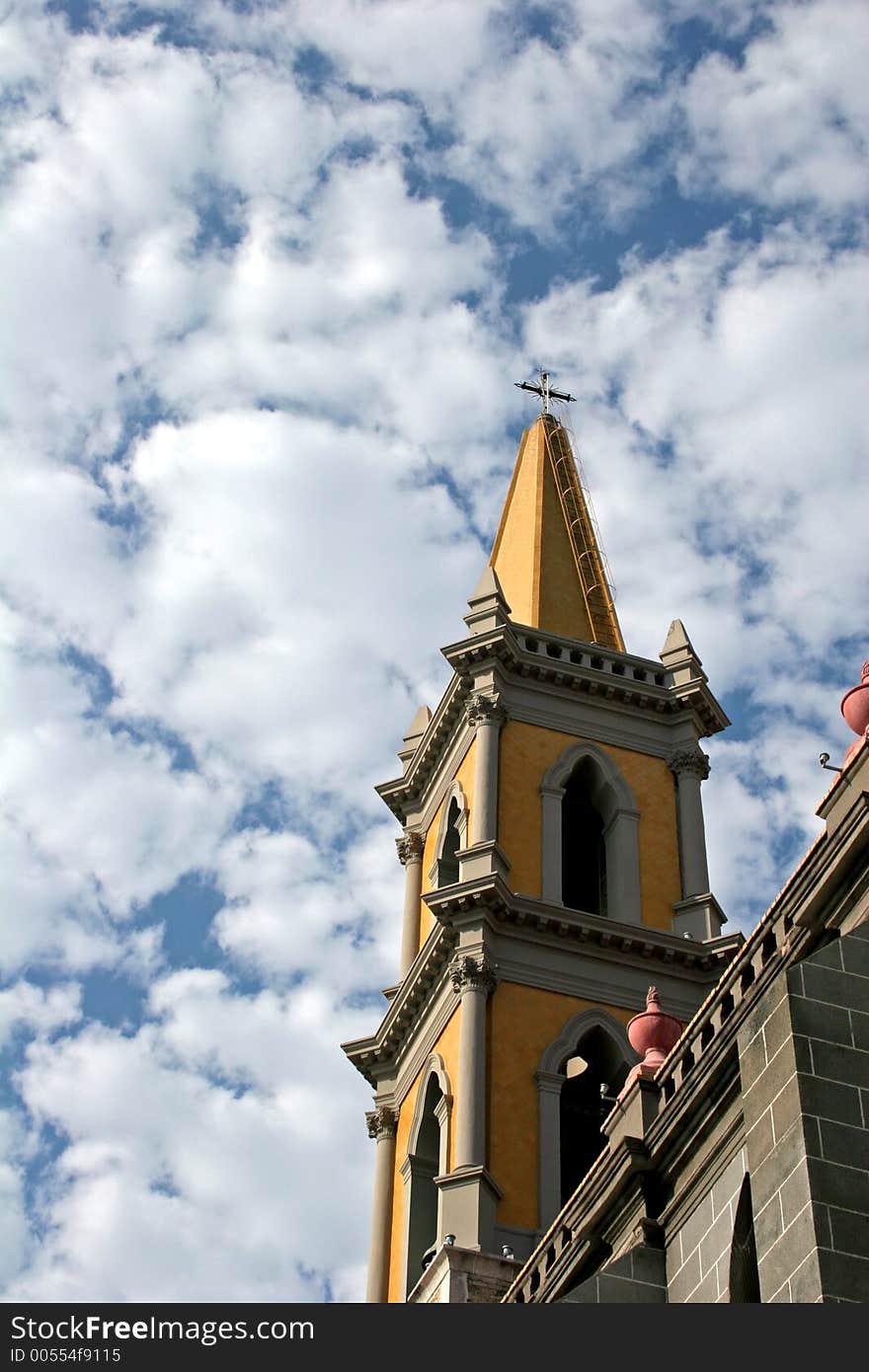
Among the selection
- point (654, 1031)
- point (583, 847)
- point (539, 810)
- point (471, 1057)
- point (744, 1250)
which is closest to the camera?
point (744, 1250)

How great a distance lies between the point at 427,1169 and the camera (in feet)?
126

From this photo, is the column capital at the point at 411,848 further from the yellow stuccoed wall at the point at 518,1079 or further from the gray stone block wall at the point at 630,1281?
the gray stone block wall at the point at 630,1281

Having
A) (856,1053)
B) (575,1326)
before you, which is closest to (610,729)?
(856,1053)

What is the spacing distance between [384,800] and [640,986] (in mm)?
9311

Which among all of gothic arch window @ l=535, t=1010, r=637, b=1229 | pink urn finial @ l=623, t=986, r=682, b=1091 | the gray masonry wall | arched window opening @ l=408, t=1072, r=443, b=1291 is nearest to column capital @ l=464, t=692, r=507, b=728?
gothic arch window @ l=535, t=1010, r=637, b=1229

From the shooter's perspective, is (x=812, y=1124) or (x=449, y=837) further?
(x=449, y=837)

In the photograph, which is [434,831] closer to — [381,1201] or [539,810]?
[539,810]

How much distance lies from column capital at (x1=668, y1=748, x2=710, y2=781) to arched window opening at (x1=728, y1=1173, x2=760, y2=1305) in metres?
23.9

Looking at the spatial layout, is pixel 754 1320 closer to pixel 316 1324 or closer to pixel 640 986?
pixel 316 1324

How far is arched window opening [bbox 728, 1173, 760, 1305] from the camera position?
1945 centimetres

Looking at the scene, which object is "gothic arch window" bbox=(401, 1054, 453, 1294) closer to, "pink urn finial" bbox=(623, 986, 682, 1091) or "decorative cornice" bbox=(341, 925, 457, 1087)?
"decorative cornice" bbox=(341, 925, 457, 1087)

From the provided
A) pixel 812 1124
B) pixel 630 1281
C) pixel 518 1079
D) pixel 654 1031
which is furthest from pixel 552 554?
pixel 812 1124

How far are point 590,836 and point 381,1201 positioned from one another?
8.41 m

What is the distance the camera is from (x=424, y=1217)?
125 ft
